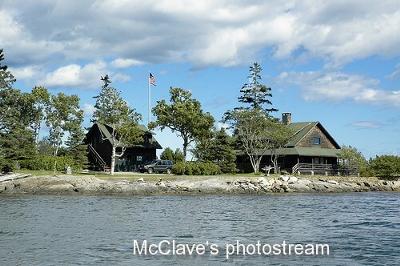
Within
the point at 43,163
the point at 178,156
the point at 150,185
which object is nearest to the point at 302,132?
the point at 178,156

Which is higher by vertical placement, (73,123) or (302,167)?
(73,123)

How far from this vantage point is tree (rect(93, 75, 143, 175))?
217 ft

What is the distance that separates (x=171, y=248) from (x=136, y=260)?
7.28 ft

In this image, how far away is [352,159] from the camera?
7294 centimetres

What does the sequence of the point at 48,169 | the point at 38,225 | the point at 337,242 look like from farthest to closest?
the point at 48,169 → the point at 38,225 → the point at 337,242

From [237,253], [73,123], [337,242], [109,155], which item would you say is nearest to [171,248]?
[237,253]

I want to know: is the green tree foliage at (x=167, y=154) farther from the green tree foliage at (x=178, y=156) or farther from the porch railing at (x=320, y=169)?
the porch railing at (x=320, y=169)

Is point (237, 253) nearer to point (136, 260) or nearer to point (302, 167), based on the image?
point (136, 260)

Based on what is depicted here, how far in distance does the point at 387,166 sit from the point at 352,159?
16.6ft

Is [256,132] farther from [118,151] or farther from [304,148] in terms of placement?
[118,151]

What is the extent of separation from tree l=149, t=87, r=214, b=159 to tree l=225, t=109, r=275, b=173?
447cm

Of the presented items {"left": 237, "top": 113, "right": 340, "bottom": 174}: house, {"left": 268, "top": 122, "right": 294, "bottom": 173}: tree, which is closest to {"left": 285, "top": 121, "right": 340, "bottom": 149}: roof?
{"left": 237, "top": 113, "right": 340, "bottom": 174}: house

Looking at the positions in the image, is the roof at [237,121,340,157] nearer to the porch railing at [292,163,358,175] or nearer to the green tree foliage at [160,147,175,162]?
the porch railing at [292,163,358,175]

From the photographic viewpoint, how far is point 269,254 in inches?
691
